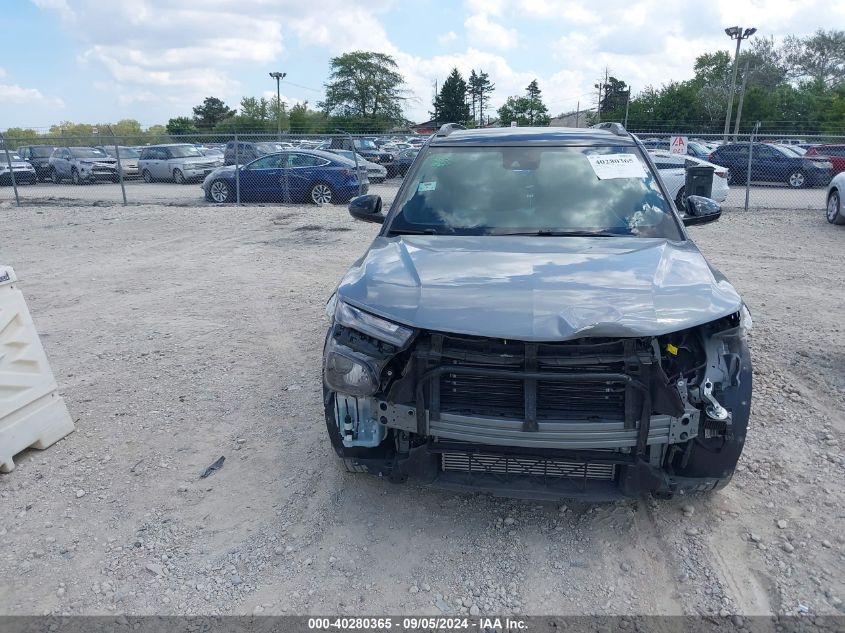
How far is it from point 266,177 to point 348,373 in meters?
14.2

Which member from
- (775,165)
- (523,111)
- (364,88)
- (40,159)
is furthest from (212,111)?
(775,165)

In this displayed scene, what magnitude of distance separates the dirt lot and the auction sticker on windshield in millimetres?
1842

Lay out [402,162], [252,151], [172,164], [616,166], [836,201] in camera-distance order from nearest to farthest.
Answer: [616,166]
[836,201]
[252,151]
[402,162]
[172,164]

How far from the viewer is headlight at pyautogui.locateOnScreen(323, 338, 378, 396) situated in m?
2.87

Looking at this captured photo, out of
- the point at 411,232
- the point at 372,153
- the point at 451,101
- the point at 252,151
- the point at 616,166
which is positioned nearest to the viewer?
the point at 411,232

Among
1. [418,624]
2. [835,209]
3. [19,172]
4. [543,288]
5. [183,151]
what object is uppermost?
[183,151]

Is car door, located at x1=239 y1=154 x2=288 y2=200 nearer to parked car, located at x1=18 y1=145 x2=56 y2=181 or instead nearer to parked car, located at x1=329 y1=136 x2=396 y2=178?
parked car, located at x1=329 y1=136 x2=396 y2=178

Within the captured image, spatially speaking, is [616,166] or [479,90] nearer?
[616,166]

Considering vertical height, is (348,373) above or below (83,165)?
below

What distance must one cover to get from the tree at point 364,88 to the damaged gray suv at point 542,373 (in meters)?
85.2

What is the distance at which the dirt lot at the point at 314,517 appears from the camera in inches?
108

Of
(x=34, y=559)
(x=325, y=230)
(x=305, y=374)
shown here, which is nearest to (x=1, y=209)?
(x=325, y=230)

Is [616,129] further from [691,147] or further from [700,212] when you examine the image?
[691,147]

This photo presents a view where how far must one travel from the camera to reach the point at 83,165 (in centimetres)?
2423
